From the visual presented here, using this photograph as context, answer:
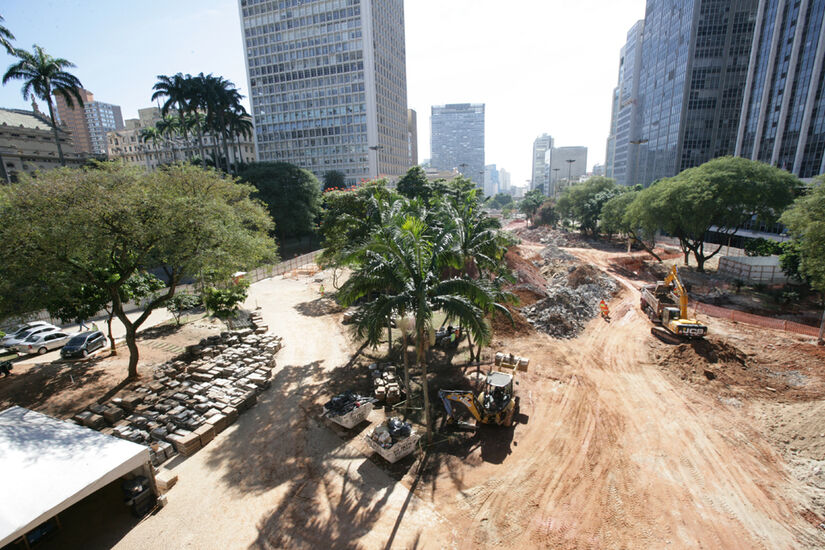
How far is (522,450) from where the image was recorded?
1214 centimetres

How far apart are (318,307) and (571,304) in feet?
62.5

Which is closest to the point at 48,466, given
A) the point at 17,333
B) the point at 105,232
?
the point at 105,232

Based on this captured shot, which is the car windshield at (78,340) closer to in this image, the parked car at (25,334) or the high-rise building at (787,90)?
the parked car at (25,334)

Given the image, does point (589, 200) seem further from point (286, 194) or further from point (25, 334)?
point (25, 334)

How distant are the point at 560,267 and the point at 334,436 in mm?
32065

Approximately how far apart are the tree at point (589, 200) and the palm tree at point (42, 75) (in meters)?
71.9

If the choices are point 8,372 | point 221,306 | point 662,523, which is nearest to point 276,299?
point 221,306

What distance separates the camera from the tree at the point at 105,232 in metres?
12.5

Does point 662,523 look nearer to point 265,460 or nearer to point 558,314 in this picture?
point 265,460

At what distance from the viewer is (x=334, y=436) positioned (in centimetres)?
1295

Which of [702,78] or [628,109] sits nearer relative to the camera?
[702,78]

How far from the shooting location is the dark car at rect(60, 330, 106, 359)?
1873 cm

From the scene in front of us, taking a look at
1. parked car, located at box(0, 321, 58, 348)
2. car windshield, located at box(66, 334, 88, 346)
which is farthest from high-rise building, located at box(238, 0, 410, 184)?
car windshield, located at box(66, 334, 88, 346)

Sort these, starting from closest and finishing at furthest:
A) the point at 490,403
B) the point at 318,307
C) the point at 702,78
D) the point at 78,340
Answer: the point at 490,403, the point at 78,340, the point at 318,307, the point at 702,78
